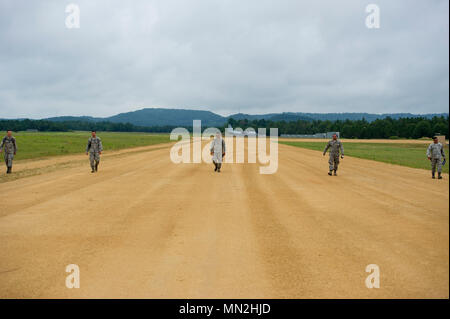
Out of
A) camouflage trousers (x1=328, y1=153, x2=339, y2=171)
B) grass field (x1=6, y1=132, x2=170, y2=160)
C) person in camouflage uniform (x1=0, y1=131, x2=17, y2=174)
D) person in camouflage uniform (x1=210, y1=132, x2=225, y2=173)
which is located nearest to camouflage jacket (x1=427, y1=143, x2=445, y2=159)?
camouflage trousers (x1=328, y1=153, x2=339, y2=171)

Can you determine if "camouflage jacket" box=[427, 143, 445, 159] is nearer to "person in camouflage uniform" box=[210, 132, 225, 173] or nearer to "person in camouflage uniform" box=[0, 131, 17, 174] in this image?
"person in camouflage uniform" box=[210, 132, 225, 173]

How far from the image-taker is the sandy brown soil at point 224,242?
462 centimetres

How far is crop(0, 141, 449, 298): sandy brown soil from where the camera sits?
15.2ft

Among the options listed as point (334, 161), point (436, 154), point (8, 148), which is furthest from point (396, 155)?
point (8, 148)

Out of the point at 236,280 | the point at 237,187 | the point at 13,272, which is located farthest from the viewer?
the point at 237,187

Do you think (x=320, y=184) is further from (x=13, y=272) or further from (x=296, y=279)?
(x=13, y=272)

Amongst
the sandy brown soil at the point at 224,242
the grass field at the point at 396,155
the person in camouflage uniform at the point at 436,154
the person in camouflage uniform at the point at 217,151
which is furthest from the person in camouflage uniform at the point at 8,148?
the grass field at the point at 396,155

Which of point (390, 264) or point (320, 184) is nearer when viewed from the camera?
point (390, 264)

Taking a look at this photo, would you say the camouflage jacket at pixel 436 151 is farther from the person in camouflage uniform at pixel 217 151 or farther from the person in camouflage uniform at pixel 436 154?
the person in camouflage uniform at pixel 217 151

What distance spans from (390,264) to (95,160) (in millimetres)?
17498
